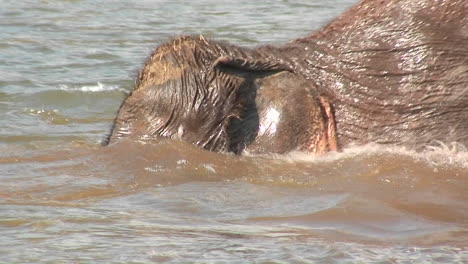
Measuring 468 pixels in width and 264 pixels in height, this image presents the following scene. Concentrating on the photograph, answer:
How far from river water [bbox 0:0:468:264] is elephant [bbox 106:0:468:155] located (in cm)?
10

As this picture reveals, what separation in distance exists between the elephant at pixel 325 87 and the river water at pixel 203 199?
0.10 metres

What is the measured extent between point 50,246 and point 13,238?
24 cm

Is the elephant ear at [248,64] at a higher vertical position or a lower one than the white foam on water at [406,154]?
higher

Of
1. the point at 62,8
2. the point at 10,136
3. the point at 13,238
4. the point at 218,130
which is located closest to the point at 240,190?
the point at 218,130

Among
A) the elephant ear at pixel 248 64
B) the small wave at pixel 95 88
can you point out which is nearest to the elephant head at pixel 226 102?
the elephant ear at pixel 248 64

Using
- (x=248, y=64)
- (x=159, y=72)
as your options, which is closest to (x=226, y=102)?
(x=248, y=64)

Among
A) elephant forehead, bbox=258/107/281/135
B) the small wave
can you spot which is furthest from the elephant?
the small wave

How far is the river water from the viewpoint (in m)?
5.32

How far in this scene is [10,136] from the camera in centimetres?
857

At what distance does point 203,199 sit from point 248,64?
1102 mm

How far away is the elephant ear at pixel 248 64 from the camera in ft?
23.5

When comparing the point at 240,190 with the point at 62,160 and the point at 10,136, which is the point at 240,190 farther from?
the point at 10,136

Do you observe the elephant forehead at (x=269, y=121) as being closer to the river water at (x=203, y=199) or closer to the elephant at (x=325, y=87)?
the elephant at (x=325, y=87)

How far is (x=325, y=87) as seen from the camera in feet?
23.4
